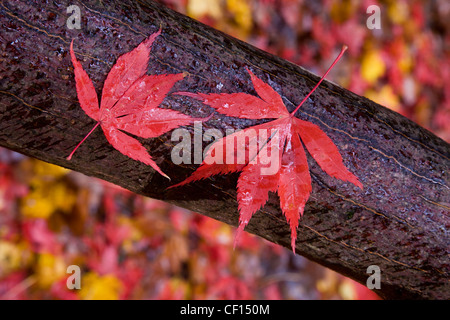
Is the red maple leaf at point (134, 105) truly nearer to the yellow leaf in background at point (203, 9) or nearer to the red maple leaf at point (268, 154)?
the red maple leaf at point (268, 154)

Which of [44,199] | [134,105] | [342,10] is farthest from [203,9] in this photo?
[134,105]

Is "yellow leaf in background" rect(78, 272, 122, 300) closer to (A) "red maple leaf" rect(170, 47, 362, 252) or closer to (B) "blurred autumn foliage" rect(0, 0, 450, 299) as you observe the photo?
(B) "blurred autumn foliage" rect(0, 0, 450, 299)

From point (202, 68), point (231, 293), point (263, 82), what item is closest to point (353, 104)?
point (263, 82)

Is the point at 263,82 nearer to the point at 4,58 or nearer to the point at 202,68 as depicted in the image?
the point at 202,68

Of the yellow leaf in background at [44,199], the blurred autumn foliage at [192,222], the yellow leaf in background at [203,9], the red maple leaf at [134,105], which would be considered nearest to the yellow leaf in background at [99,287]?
the blurred autumn foliage at [192,222]

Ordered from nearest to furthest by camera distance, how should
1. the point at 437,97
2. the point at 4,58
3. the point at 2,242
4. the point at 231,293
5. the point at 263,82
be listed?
the point at 4,58, the point at 263,82, the point at 2,242, the point at 231,293, the point at 437,97

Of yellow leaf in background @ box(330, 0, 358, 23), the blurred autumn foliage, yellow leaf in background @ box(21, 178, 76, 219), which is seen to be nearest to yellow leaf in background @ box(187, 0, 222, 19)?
the blurred autumn foliage

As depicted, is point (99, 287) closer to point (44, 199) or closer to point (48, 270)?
point (48, 270)
